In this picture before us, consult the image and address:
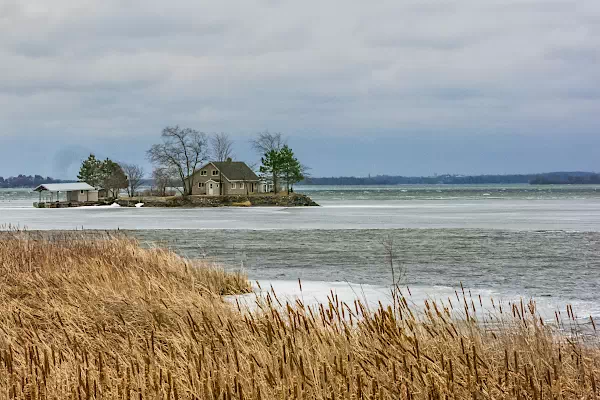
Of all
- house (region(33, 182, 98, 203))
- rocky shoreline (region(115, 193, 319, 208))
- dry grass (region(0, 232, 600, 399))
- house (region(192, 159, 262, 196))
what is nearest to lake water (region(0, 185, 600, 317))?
dry grass (region(0, 232, 600, 399))

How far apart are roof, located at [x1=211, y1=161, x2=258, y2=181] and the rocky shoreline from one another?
8.69 meters

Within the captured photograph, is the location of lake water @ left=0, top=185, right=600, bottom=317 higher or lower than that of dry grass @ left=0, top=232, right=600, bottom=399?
lower

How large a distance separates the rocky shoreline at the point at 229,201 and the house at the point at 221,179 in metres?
7.41

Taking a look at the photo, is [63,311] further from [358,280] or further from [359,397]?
[358,280]

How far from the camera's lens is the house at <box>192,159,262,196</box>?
11438 centimetres

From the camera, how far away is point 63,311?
948cm

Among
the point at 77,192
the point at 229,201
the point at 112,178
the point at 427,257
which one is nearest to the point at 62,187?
the point at 77,192

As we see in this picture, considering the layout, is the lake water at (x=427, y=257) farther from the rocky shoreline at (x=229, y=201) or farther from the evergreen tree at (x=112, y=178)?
the evergreen tree at (x=112, y=178)

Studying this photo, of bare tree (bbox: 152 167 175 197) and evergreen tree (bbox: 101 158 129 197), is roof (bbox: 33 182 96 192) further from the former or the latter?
bare tree (bbox: 152 167 175 197)

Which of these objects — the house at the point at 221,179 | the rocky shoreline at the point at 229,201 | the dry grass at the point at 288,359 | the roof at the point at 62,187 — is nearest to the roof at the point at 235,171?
the house at the point at 221,179

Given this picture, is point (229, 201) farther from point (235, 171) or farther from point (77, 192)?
point (77, 192)

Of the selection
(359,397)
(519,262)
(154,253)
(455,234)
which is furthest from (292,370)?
(455,234)

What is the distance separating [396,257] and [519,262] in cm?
471

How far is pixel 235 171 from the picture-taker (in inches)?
4572
